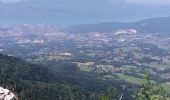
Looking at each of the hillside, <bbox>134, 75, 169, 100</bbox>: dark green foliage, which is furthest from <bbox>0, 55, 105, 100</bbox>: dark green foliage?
<bbox>134, 75, 169, 100</bbox>: dark green foliage

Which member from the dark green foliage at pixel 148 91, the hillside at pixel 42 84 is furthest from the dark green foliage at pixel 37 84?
the dark green foliage at pixel 148 91

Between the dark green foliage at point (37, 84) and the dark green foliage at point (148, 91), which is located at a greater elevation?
the dark green foliage at point (148, 91)

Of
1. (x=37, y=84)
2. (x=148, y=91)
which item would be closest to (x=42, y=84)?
(x=37, y=84)

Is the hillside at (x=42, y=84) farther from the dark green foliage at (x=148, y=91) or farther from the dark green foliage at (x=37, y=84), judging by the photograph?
the dark green foliage at (x=148, y=91)

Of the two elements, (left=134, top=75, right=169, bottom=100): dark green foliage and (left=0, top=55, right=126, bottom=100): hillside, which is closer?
(left=134, top=75, right=169, bottom=100): dark green foliage

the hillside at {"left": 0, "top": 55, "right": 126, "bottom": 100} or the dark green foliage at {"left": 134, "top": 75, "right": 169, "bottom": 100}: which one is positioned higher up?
the dark green foliage at {"left": 134, "top": 75, "right": 169, "bottom": 100}

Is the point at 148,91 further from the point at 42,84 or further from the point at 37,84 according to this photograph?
the point at 42,84

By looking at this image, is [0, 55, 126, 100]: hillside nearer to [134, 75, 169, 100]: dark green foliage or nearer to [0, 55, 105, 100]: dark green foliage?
[0, 55, 105, 100]: dark green foliage

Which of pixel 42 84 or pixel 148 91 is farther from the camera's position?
pixel 42 84

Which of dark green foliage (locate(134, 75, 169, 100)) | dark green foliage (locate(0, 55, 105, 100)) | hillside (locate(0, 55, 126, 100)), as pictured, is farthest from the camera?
hillside (locate(0, 55, 126, 100))

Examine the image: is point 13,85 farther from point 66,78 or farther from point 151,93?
point 151,93

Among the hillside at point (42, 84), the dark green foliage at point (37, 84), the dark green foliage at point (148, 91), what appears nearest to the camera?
the dark green foliage at point (148, 91)
